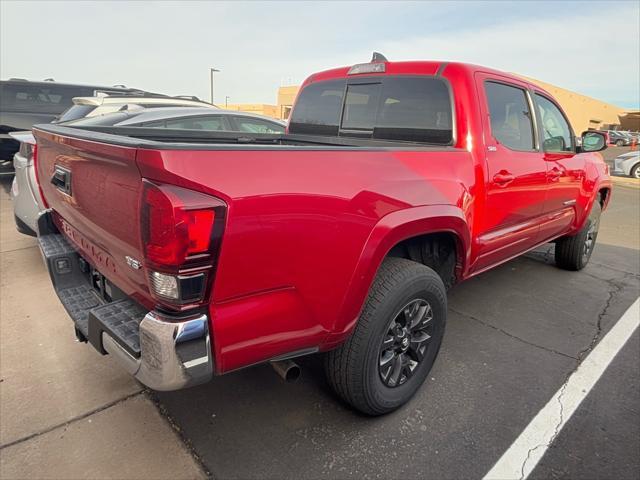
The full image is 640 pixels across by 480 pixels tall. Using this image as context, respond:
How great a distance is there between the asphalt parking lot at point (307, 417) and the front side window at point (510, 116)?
1.52m

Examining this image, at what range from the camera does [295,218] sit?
164 cm

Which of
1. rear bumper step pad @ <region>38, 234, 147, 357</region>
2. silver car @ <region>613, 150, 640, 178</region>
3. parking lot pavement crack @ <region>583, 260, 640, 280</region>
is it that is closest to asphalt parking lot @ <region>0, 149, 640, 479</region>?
rear bumper step pad @ <region>38, 234, 147, 357</region>

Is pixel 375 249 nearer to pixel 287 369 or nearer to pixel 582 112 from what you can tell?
pixel 287 369

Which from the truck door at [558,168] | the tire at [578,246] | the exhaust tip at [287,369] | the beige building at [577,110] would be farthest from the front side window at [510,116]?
the beige building at [577,110]

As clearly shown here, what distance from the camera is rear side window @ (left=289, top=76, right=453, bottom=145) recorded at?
282cm

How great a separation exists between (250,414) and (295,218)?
1336 mm

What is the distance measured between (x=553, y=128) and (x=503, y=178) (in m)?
1.41

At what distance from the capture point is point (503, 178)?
115 inches

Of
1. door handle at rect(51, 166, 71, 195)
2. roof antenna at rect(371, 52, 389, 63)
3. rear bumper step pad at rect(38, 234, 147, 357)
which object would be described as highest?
roof antenna at rect(371, 52, 389, 63)

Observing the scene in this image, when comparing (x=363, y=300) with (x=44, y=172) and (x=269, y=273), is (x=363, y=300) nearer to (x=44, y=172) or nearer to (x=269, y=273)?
(x=269, y=273)

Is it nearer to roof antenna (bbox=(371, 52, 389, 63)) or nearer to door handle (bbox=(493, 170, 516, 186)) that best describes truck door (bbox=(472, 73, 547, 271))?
A: door handle (bbox=(493, 170, 516, 186))

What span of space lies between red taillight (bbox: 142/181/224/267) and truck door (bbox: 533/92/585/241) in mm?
3135

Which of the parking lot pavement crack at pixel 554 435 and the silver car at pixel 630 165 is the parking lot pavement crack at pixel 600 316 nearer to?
the parking lot pavement crack at pixel 554 435

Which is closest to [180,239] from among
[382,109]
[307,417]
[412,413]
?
[307,417]
